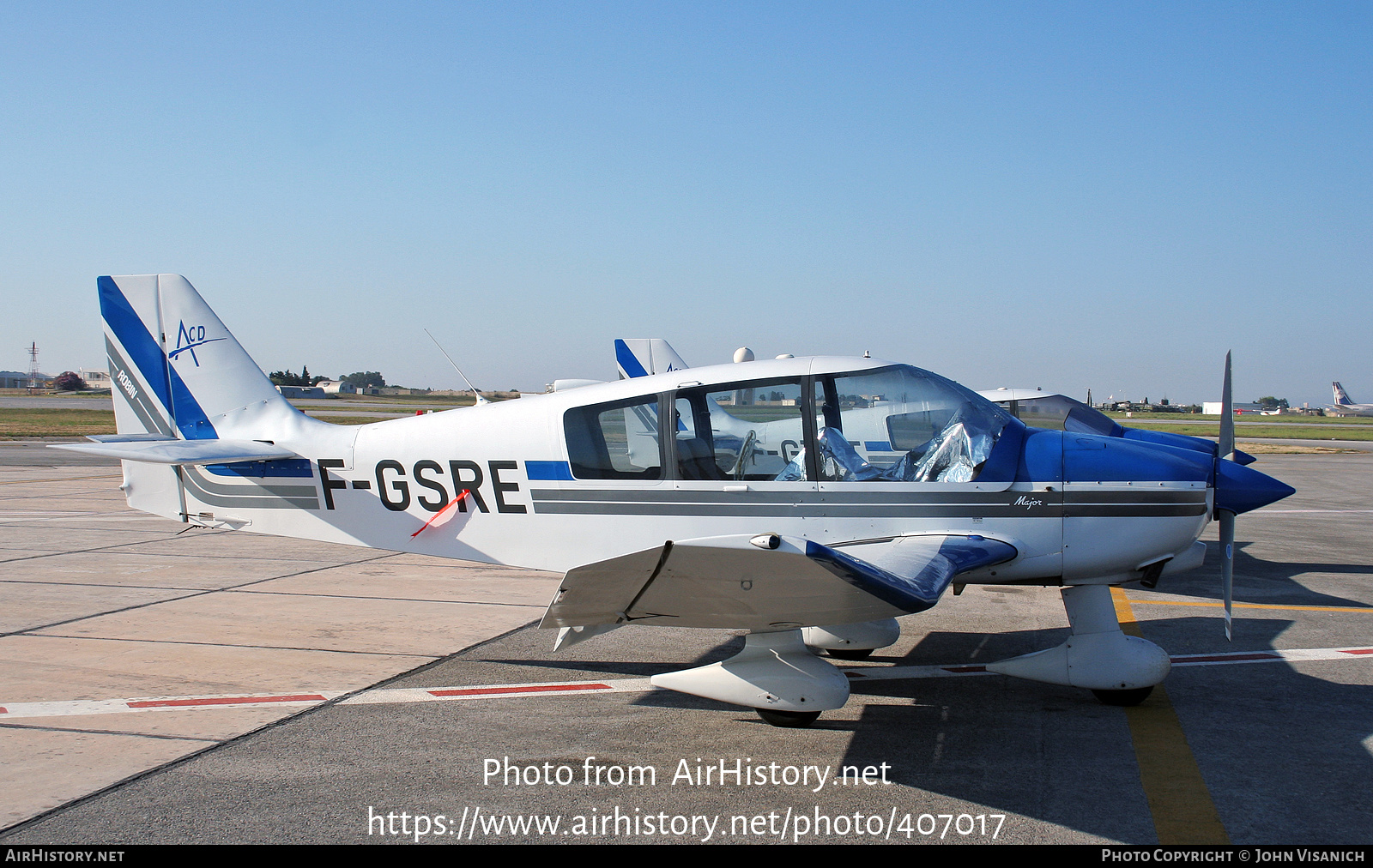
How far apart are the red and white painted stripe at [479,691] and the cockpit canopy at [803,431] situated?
1.43 metres

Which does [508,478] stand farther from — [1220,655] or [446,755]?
[1220,655]

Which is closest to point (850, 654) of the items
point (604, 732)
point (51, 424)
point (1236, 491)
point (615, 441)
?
point (604, 732)

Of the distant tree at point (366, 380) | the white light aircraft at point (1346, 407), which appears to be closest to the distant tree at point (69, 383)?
the distant tree at point (366, 380)

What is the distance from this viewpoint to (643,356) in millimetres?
20109

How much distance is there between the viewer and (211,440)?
23.1ft

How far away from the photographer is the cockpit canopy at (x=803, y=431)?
5.70 metres

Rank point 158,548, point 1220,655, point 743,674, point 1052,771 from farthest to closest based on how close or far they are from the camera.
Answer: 1. point 158,548
2. point 1220,655
3. point 743,674
4. point 1052,771

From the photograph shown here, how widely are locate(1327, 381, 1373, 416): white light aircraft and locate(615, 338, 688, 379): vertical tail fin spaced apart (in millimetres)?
122606

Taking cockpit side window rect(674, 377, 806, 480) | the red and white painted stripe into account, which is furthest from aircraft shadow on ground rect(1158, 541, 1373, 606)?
cockpit side window rect(674, 377, 806, 480)

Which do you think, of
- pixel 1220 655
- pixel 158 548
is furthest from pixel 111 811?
pixel 158 548

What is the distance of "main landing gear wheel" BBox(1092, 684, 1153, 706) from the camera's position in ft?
18.0

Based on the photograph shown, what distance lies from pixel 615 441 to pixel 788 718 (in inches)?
81.6

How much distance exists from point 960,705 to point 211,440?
595cm

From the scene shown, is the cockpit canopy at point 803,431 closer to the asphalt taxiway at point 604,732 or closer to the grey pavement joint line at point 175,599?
the asphalt taxiway at point 604,732
